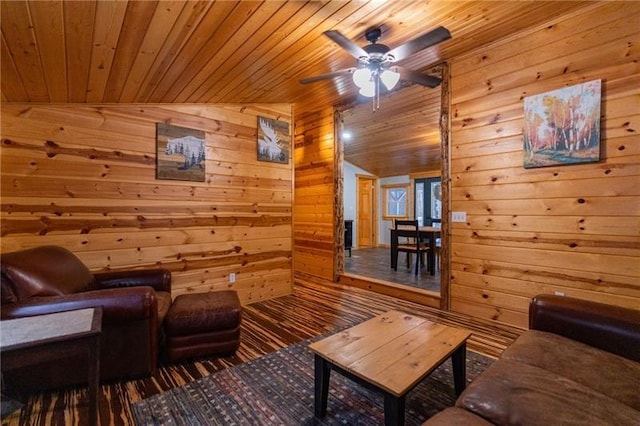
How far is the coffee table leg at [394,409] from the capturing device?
1.23 meters

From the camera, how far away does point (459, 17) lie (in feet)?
7.60

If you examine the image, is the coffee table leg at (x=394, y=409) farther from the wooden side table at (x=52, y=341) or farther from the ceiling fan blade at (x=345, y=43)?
the ceiling fan blade at (x=345, y=43)

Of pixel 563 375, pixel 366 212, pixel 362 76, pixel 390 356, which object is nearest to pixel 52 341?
pixel 390 356

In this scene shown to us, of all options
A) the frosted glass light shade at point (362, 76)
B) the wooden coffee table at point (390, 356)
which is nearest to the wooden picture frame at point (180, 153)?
the frosted glass light shade at point (362, 76)

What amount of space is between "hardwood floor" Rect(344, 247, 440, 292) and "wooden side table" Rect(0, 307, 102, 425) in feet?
12.1

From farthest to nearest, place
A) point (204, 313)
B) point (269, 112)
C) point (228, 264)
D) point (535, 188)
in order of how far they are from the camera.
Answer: point (269, 112)
point (228, 264)
point (535, 188)
point (204, 313)

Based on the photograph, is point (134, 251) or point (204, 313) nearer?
point (204, 313)

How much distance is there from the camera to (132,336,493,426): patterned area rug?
1.61 meters

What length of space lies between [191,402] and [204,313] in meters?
0.60

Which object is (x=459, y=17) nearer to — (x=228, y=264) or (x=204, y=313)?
(x=204, y=313)

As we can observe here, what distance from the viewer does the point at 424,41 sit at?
201 cm

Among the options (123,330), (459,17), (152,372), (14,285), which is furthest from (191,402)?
(459,17)

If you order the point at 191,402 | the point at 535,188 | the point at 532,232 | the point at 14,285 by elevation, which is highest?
the point at 535,188

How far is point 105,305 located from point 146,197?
144 centimetres
